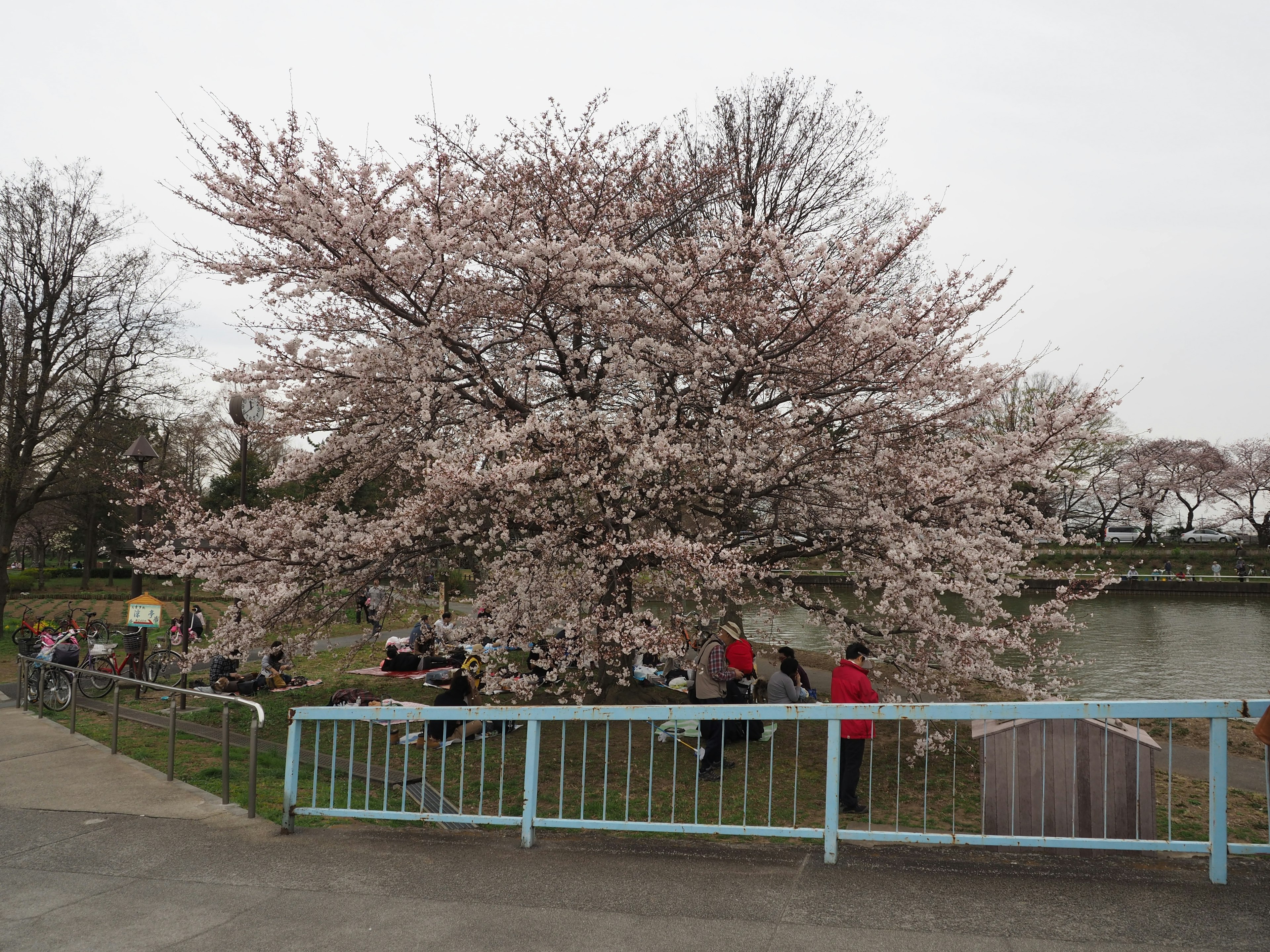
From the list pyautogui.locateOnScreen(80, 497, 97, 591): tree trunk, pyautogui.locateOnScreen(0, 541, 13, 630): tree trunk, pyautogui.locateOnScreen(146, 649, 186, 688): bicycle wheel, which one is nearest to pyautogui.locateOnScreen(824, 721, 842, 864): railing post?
pyautogui.locateOnScreen(146, 649, 186, 688): bicycle wheel

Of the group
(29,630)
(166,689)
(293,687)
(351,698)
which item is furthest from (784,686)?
(29,630)

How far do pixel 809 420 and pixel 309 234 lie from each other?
20.8 ft

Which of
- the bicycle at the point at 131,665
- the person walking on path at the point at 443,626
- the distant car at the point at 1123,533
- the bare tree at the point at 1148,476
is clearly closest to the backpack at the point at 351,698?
the person walking on path at the point at 443,626

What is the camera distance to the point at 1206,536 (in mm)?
63406

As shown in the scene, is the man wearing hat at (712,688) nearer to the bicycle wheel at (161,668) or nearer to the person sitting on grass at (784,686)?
the person sitting on grass at (784,686)

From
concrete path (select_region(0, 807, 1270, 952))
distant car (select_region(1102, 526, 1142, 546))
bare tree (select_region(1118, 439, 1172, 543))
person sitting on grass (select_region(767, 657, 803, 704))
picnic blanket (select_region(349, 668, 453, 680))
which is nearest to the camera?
concrete path (select_region(0, 807, 1270, 952))

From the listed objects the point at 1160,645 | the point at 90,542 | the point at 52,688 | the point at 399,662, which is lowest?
the point at 1160,645

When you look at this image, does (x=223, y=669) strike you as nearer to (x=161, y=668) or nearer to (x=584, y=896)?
(x=161, y=668)

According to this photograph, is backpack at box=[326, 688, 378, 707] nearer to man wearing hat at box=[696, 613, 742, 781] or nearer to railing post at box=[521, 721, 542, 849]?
man wearing hat at box=[696, 613, 742, 781]

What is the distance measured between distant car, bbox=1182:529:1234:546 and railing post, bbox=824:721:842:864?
215 ft

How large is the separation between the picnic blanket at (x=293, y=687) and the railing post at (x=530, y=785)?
1092cm

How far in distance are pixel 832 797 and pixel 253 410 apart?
9849mm

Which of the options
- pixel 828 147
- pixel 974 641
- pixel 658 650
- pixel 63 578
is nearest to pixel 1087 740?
pixel 974 641

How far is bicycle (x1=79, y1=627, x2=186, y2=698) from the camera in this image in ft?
48.3
